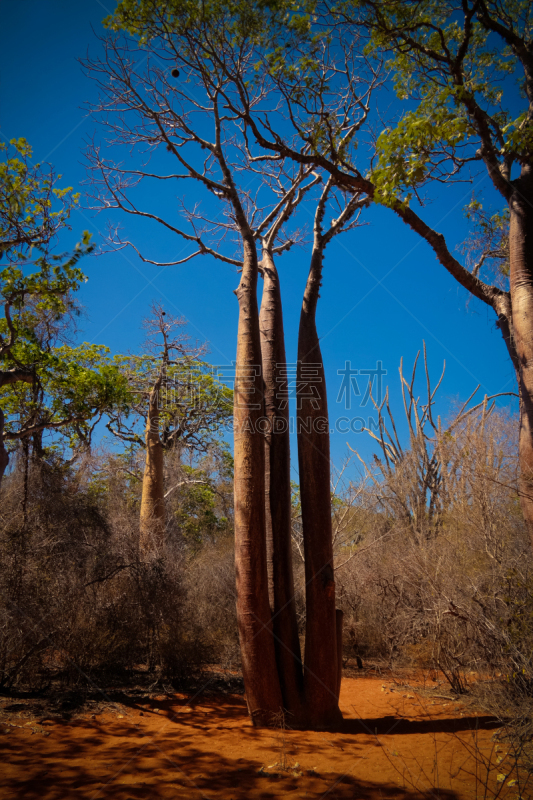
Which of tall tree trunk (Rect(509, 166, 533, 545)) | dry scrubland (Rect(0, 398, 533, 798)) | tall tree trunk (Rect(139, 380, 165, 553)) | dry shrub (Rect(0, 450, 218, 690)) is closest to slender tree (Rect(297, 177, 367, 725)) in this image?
dry scrubland (Rect(0, 398, 533, 798))

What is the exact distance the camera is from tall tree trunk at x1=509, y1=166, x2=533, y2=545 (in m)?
5.03

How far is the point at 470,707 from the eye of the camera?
5.15 m

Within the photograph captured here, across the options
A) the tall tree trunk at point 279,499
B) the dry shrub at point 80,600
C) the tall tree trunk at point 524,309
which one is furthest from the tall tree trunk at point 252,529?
the tall tree trunk at point 524,309

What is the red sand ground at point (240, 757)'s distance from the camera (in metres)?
3.28

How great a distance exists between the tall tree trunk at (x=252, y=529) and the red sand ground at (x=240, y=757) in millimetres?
372

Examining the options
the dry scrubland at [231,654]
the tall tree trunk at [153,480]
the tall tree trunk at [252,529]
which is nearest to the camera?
the dry scrubland at [231,654]

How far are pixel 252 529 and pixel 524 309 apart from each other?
12.7ft

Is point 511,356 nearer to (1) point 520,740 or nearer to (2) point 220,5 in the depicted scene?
(1) point 520,740

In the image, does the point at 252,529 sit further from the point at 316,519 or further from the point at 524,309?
the point at 524,309

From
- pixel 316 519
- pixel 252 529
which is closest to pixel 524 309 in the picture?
pixel 316 519

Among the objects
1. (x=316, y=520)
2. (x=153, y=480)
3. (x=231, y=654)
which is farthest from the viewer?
(x=153, y=480)

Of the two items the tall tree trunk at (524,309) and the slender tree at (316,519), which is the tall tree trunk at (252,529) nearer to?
the slender tree at (316,519)

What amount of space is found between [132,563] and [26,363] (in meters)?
3.58

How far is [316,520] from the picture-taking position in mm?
5379
